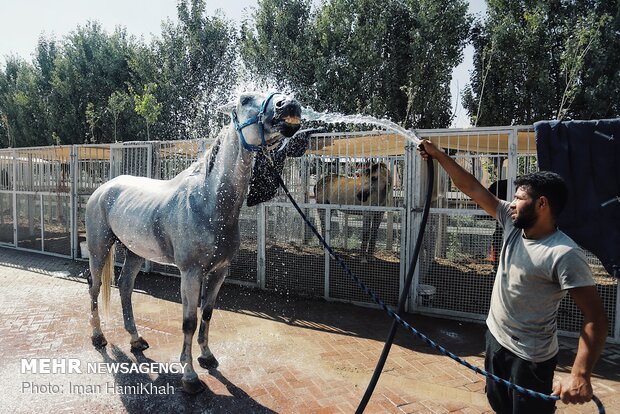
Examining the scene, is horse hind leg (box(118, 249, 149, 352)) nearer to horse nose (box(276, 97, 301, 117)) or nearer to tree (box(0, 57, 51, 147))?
horse nose (box(276, 97, 301, 117))

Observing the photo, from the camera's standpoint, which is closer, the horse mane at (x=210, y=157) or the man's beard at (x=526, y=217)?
the man's beard at (x=526, y=217)

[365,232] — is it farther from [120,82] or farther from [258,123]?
[120,82]

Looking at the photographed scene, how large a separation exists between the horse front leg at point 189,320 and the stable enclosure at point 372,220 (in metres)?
2.98

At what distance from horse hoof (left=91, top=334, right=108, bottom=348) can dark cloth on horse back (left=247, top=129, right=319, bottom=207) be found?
249cm

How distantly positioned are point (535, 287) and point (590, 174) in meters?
3.28

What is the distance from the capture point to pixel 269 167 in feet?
11.5

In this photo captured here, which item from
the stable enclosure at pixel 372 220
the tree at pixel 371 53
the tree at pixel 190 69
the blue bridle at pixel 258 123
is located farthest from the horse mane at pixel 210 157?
the tree at pixel 190 69

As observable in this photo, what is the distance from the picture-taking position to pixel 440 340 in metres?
4.85

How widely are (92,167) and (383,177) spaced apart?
6.04 meters

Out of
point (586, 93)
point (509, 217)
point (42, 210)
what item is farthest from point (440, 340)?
point (586, 93)

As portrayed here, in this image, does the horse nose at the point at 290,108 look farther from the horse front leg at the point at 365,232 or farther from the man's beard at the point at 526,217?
the horse front leg at the point at 365,232

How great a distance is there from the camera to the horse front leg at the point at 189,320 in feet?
11.3

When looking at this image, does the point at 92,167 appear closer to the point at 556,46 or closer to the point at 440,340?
the point at 440,340

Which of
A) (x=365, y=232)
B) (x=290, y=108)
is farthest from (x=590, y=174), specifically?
(x=290, y=108)
